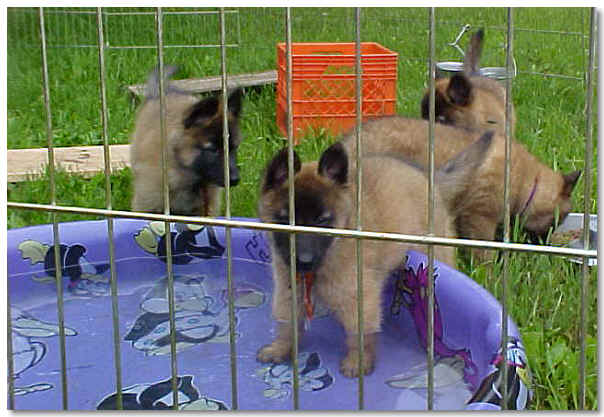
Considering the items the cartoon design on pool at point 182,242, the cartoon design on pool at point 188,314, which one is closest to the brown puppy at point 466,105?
the cartoon design on pool at point 182,242

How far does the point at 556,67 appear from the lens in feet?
21.4

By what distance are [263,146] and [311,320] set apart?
1706 mm


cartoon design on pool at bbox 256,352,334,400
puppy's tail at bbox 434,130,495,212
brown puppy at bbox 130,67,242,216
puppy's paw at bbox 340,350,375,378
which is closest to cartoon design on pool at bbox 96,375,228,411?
cartoon design on pool at bbox 256,352,334,400

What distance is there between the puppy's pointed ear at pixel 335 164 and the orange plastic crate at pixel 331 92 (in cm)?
224

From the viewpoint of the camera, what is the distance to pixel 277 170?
9.16 ft

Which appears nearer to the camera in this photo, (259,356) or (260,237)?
(259,356)

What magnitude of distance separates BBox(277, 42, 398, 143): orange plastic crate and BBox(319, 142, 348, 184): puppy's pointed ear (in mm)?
2236

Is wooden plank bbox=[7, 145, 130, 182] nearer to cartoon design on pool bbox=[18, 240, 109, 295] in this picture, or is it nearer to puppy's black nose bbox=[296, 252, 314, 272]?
cartoon design on pool bbox=[18, 240, 109, 295]

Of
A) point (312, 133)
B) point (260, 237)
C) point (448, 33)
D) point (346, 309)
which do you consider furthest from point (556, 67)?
point (346, 309)

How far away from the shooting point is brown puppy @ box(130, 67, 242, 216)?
375 centimetres

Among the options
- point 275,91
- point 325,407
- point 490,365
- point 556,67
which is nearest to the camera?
point 490,365

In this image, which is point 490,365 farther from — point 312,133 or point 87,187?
point 312,133

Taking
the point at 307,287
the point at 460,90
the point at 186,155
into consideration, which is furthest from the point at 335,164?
the point at 460,90

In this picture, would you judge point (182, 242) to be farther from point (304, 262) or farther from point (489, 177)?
point (489, 177)
